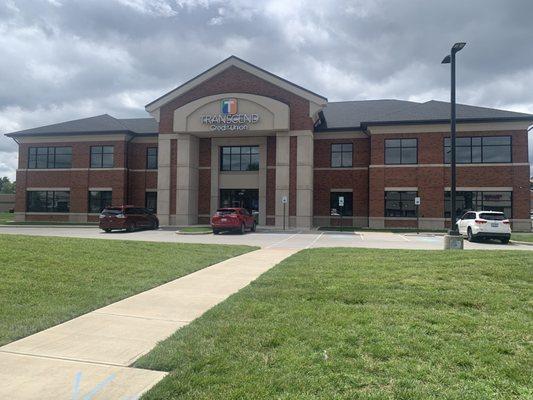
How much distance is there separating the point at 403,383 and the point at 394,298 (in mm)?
3302

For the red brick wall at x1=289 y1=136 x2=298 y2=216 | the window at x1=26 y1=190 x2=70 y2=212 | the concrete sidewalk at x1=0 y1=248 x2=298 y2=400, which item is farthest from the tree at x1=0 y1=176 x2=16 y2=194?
the concrete sidewalk at x1=0 y1=248 x2=298 y2=400

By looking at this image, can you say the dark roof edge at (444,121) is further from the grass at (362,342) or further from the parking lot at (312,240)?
the grass at (362,342)

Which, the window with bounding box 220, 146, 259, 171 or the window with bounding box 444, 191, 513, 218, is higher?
the window with bounding box 220, 146, 259, 171

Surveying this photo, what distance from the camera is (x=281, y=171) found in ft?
108

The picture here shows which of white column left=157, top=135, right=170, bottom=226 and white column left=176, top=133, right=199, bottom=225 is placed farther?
white column left=157, top=135, right=170, bottom=226

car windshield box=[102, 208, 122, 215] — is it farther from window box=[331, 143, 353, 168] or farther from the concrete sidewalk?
the concrete sidewalk

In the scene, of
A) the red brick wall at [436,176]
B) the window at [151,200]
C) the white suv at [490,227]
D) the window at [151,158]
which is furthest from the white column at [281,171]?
the white suv at [490,227]

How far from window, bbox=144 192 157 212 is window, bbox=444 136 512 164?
2456 centimetres

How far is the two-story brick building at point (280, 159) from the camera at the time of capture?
3174 centimetres

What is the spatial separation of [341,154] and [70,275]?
29.1m

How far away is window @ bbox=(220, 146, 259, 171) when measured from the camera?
118ft

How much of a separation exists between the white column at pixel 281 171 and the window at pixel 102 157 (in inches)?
619

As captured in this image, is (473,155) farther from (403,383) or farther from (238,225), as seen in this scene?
(403,383)

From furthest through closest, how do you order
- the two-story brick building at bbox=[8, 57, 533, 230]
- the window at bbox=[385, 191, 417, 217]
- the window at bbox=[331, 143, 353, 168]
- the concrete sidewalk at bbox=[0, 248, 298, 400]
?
1. the window at bbox=[331, 143, 353, 168]
2. the window at bbox=[385, 191, 417, 217]
3. the two-story brick building at bbox=[8, 57, 533, 230]
4. the concrete sidewalk at bbox=[0, 248, 298, 400]
